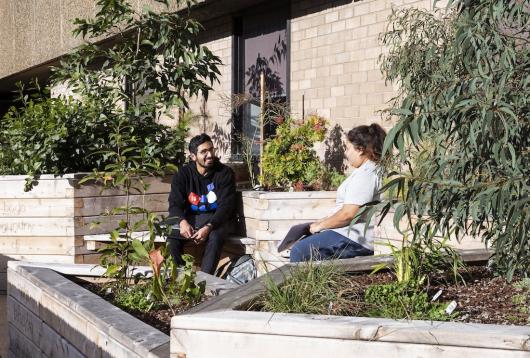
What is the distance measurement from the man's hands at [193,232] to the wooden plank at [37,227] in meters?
1.14

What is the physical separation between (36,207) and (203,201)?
1620 mm

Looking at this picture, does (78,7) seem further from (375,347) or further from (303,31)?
(375,347)

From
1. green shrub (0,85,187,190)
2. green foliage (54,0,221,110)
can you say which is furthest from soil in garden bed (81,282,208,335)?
green foliage (54,0,221,110)

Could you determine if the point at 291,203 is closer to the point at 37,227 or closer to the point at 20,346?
the point at 37,227

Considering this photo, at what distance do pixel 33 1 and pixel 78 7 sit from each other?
2.34m

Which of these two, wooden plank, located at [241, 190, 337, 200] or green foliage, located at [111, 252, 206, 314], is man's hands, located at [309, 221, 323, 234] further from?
green foliage, located at [111, 252, 206, 314]

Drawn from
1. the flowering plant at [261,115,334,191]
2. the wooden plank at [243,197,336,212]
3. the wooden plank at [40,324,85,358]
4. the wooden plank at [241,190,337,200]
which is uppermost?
the flowering plant at [261,115,334,191]

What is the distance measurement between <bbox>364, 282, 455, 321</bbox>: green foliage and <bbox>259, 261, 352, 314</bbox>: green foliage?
0.12 m

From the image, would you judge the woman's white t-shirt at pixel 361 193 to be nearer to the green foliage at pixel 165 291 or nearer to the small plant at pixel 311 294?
the green foliage at pixel 165 291

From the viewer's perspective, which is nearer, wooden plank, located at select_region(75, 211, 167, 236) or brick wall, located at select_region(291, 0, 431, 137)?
wooden plank, located at select_region(75, 211, 167, 236)

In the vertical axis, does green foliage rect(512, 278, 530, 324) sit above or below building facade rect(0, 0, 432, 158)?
below

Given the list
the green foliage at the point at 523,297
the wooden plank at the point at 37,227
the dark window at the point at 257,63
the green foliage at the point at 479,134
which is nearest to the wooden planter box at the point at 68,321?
the green foliage at the point at 479,134

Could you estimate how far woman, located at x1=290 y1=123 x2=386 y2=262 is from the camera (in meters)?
5.67

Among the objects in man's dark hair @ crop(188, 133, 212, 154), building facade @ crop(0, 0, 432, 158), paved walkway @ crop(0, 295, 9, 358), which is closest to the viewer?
paved walkway @ crop(0, 295, 9, 358)
